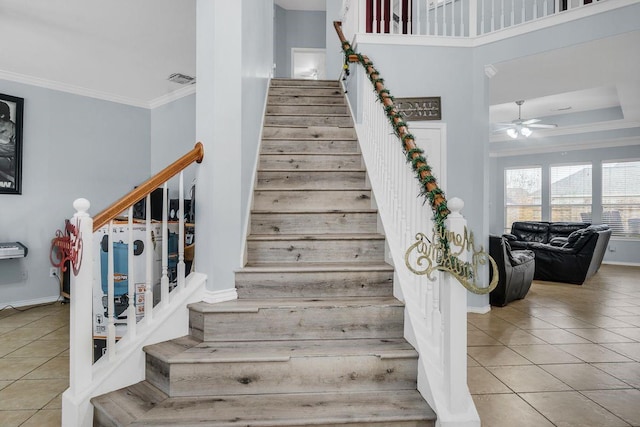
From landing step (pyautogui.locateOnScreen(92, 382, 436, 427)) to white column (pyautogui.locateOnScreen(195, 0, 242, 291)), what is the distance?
72 cm

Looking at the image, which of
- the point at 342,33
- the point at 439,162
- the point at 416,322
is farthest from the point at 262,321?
the point at 342,33

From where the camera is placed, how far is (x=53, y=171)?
4.93 m

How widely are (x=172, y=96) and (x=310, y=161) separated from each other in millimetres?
3170

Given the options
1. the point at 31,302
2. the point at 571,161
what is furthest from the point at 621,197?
the point at 31,302

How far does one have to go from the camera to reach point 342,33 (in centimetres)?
489

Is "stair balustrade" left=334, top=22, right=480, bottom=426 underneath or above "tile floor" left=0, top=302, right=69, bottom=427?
above

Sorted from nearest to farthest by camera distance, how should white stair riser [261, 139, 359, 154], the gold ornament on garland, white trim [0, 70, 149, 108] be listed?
the gold ornament on garland
white stair riser [261, 139, 359, 154]
white trim [0, 70, 149, 108]

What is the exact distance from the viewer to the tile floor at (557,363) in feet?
6.58

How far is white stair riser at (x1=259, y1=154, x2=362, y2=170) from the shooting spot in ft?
11.6

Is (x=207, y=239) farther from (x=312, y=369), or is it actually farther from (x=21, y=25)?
(x=21, y=25)

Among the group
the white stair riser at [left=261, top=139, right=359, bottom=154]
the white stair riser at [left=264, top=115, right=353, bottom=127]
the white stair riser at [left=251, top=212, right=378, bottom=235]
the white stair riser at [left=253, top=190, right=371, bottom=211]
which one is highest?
the white stair riser at [left=264, top=115, right=353, bottom=127]

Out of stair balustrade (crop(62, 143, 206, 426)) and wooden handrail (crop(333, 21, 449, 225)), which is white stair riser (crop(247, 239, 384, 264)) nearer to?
stair balustrade (crop(62, 143, 206, 426))

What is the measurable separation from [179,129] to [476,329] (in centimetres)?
474

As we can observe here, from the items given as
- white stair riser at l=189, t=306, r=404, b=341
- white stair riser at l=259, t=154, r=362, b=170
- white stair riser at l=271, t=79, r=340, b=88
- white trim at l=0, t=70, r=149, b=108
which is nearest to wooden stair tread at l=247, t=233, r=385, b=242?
white stair riser at l=189, t=306, r=404, b=341
